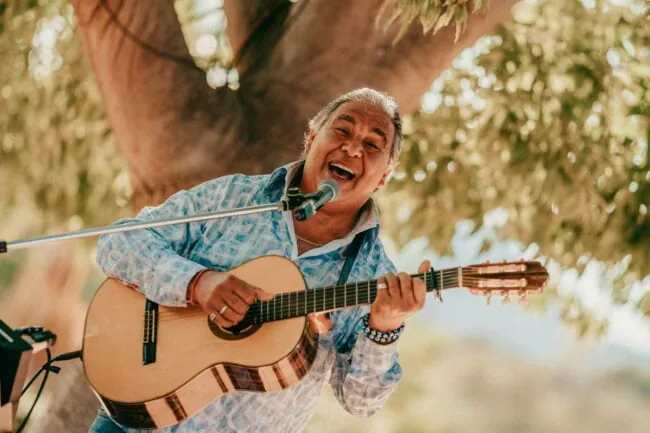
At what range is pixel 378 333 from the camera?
3.19m

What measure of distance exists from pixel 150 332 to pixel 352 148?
0.89 meters

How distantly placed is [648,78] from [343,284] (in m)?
3.21

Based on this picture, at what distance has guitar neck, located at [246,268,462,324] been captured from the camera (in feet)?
10.4

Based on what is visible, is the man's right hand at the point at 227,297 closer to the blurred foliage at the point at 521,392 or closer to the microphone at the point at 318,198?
the microphone at the point at 318,198

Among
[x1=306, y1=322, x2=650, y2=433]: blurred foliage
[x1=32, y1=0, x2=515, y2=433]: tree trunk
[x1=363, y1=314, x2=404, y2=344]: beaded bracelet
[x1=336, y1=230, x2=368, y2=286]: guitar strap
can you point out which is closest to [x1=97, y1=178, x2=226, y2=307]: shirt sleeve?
[x1=336, y1=230, x2=368, y2=286]: guitar strap

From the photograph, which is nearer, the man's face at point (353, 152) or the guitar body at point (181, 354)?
the guitar body at point (181, 354)

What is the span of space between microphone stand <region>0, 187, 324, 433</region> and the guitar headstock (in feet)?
1.69

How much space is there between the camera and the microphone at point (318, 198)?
2898mm

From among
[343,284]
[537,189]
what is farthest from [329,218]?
[537,189]

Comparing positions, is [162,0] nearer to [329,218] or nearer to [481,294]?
[329,218]

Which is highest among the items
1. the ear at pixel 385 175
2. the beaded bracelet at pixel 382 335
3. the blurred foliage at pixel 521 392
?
the blurred foliage at pixel 521 392

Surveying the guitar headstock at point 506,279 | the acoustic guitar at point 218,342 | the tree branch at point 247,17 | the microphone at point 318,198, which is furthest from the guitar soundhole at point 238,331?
the tree branch at point 247,17

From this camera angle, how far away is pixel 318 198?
2967 millimetres

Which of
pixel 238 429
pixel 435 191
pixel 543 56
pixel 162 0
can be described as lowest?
pixel 238 429
